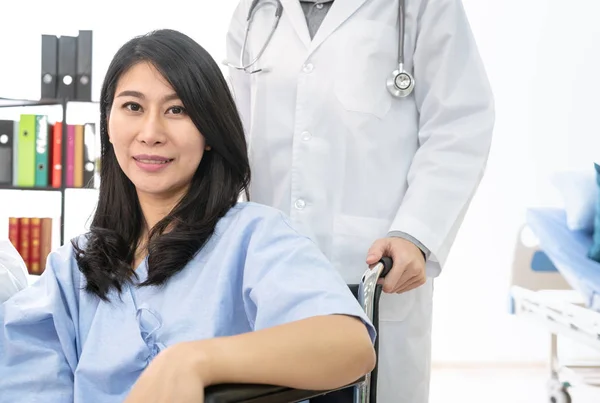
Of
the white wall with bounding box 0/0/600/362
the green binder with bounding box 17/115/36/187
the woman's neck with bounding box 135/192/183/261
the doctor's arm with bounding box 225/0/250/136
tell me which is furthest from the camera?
the white wall with bounding box 0/0/600/362

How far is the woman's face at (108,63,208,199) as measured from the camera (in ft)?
3.62

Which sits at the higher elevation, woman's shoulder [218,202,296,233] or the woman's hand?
woman's shoulder [218,202,296,233]

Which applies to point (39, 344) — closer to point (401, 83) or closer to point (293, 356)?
point (293, 356)

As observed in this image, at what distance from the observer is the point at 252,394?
77cm

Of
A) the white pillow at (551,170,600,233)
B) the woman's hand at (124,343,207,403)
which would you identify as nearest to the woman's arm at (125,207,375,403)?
the woman's hand at (124,343,207,403)

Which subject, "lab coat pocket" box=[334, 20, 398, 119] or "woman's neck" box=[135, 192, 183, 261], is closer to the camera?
"woman's neck" box=[135, 192, 183, 261]

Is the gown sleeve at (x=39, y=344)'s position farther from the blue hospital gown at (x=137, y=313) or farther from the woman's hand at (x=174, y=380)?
the woman's hand at (x=174, y=380)

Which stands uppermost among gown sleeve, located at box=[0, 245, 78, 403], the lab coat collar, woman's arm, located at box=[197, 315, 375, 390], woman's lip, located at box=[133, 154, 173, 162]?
the lab coat collar

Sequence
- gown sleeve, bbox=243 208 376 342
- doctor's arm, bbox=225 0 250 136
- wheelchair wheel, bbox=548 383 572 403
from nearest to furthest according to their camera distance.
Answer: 1. gown sleeve, bbox=243 208 376 342
2. doctor's arm, bbox=225 0 250 136
3. wheelchair wheel, bbox=548 383 572 403

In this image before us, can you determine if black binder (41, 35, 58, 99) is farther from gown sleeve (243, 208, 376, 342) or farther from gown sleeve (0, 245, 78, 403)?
gown sleeve (243, 208, 376, 342)

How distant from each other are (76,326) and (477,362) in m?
2.88

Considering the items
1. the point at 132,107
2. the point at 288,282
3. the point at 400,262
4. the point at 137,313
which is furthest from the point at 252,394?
the point at 132,107

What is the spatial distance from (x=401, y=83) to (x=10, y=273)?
752 millimetres

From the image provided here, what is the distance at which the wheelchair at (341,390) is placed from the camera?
0.76m
